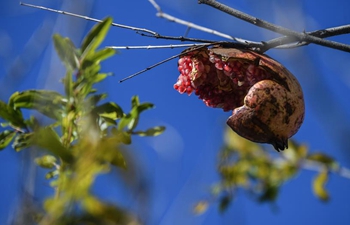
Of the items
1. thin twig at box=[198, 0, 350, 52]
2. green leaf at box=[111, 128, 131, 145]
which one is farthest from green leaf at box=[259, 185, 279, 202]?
thin twig at box=[198, 0, 350, 52]

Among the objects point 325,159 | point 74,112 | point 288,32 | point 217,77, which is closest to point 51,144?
point 74,112

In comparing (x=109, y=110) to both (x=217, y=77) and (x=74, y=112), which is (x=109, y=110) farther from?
(x=217, y=77)

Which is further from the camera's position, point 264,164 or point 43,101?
point 264,164

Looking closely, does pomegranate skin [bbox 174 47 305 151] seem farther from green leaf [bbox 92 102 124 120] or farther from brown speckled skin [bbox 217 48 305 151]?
green leaf [bbox 92 102 124 120]

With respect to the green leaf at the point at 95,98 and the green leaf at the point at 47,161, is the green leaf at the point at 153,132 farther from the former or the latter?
the green leaf at the point at 47,161

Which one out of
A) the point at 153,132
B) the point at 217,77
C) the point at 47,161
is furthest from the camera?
the point at 153,132

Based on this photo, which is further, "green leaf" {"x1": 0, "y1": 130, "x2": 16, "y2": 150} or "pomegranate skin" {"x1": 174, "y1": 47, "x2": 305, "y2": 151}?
"green leaf" {"x1": 0, "y1": 130, "x2": 16, "y2": 150}

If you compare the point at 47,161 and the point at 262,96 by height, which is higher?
the point at 262,96

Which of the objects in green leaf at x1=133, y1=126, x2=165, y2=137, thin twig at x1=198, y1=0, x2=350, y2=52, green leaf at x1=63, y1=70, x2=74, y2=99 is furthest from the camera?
green leaf at x1=133, y1=126, x2=165, y2=137
